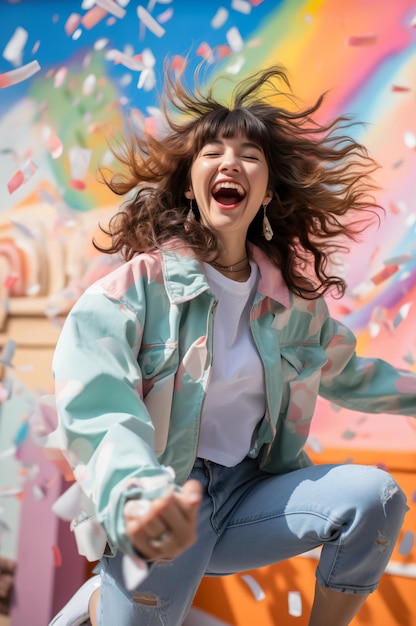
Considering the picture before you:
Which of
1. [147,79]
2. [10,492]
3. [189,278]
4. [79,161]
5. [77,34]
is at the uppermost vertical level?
[77,34]

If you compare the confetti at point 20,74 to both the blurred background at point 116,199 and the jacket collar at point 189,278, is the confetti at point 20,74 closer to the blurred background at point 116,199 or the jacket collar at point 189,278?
the blurred background at point 116,199

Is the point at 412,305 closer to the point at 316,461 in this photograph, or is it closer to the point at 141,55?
the point at 316,461

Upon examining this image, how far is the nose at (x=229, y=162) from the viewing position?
58.5 inches

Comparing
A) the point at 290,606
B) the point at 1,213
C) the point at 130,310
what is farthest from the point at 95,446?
the point at 1,213

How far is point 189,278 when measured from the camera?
55.2 inches

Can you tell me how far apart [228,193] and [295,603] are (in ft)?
3.29

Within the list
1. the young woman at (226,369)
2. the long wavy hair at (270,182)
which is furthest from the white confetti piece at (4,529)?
the long wavy hair at (270,182)

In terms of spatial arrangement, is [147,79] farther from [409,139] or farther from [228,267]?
[228,267]

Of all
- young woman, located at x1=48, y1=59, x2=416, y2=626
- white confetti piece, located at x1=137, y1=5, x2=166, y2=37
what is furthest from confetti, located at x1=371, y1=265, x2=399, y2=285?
white confetti piece, located at x1=137, y1=5, x2=166, y2=37

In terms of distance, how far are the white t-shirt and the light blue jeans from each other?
5 cm

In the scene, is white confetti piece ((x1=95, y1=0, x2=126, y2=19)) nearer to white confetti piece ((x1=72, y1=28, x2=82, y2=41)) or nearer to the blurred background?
the blurred background

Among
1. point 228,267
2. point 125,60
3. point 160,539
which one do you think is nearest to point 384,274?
point 228,267

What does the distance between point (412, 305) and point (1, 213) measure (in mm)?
1320

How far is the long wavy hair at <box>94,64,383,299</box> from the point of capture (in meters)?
1.54
